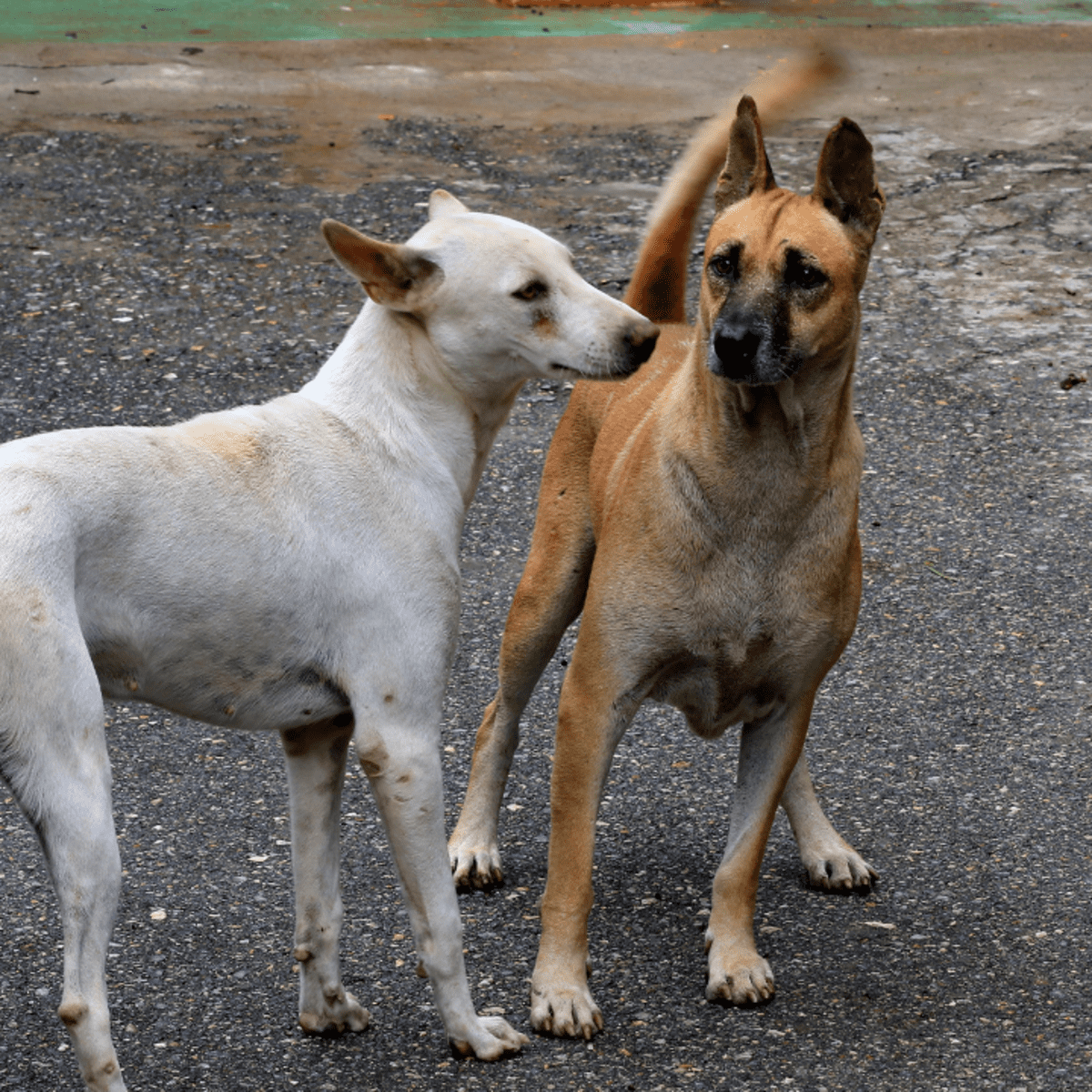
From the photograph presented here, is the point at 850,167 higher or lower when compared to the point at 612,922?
higher

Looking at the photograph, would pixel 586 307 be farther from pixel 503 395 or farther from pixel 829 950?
pixel 829 950

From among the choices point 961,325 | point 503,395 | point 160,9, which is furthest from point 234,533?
point 160,9

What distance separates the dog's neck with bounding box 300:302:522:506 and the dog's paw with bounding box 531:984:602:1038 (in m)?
1.11

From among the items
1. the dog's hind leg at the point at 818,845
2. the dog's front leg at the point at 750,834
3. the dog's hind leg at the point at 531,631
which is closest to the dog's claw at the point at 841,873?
the dog's hind leg at the point at 818,845

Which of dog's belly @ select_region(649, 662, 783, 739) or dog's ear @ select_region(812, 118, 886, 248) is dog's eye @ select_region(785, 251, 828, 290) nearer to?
dog's ear @ select_region(812, 118, 886, 248)

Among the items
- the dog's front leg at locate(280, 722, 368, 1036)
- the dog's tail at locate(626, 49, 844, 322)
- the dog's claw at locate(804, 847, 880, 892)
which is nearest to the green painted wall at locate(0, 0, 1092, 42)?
the dog's tail at locate(626, 49, 844, 322)

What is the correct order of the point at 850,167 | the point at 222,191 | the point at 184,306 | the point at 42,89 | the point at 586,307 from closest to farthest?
the point at 586,307 < the point at 850,167 < the point at 184,306 < the point at 222,191 < the point at 42,89

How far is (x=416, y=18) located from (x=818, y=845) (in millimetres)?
9897

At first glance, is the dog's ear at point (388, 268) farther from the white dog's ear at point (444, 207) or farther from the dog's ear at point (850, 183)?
the dog's ear at point (850, 183)

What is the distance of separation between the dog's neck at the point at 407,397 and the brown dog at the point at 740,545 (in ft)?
1.52

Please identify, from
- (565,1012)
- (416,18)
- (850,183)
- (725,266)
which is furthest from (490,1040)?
(416,18)

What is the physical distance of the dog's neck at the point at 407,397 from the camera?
317 centimetres

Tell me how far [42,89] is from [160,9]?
2.32 meters

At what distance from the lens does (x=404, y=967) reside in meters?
3.63
